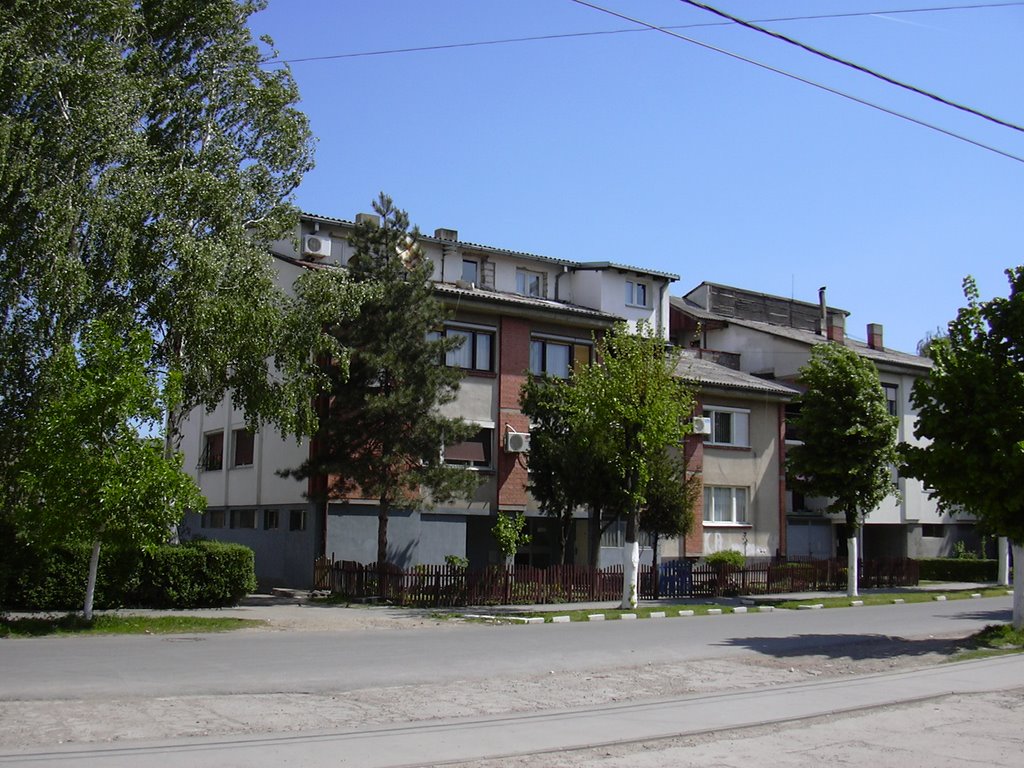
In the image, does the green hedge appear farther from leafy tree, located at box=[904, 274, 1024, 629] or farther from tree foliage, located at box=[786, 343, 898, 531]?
leafy tree, located at box=[904, 274, 1024, 629]

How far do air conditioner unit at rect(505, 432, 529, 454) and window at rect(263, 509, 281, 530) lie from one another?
24.7ft

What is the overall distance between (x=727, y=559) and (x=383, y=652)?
1978 centimetres

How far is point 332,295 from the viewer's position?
2527 cm

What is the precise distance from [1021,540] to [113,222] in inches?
754

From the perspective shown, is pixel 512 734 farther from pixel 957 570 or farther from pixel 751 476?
pixel 957 570

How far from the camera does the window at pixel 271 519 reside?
32.3 metres

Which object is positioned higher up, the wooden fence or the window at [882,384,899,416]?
the window at [882,384,899,416]

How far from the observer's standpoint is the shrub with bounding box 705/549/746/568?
32.1 metres

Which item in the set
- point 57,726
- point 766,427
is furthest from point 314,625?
point 766,427

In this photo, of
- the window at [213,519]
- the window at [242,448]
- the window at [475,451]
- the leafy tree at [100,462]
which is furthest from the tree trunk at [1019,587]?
the window at [213,519]

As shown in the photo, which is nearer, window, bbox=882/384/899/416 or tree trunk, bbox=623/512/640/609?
tree trunk, bbox=623/512/640/609

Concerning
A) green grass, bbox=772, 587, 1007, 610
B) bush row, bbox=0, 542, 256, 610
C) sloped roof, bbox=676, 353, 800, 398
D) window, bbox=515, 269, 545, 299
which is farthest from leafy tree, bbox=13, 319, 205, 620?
window, bbox=515, 269, 545, 299

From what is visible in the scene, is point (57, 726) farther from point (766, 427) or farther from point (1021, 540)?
point (766, 427)

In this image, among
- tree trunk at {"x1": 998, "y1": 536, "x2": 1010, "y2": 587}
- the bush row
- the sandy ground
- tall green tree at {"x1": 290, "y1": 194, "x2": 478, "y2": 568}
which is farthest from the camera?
tree trunk at {"x1": 998, "y1": 536, "x2": 1010, "y2": 587}
